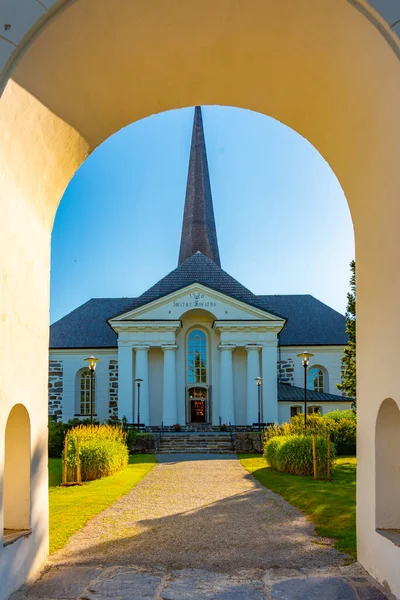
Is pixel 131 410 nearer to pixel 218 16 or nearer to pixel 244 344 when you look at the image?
pixel 244 344

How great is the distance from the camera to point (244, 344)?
35.9 m

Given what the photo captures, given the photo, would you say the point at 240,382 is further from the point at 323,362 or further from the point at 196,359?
the point at 323,362

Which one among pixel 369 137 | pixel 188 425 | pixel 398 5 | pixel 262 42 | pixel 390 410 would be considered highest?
pixel 262 42

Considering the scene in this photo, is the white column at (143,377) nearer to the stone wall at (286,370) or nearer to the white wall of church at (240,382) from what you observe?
the white wall of church at (240,382)

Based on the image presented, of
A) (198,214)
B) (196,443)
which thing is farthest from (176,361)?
(198,214)

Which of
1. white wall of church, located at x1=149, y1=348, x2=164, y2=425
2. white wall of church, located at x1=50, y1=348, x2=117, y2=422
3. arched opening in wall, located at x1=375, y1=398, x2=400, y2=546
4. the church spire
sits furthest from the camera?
the church spire

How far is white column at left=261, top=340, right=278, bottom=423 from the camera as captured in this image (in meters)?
35.3

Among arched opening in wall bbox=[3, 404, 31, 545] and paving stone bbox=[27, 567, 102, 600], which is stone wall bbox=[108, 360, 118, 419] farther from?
arched opening in wall bbox=[3, 404, 31, 545]

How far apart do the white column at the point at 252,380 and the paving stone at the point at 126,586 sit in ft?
98.1

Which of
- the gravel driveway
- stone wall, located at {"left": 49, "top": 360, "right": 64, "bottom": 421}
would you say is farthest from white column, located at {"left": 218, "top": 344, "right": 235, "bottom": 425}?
the gravel driveway

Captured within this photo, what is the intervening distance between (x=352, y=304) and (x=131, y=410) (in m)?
16.9

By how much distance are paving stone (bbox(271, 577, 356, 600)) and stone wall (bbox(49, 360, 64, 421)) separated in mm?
35562

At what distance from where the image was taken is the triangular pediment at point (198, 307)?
3587 cm

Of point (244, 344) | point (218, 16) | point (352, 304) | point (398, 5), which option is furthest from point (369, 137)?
point (244, 344)
